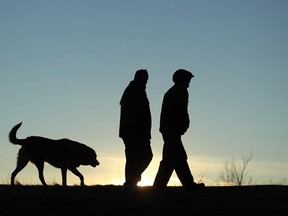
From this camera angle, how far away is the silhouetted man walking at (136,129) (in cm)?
1362

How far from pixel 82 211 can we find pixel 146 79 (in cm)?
391

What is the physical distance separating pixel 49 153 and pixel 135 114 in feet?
18.3

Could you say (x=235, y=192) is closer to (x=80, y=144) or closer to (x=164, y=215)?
(x=164, y=215)

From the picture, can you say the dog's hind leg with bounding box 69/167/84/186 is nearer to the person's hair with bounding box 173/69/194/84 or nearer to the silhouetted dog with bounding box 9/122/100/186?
the silhouetted dog with bounding box 9/122/100/186

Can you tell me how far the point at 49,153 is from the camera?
60.6ft

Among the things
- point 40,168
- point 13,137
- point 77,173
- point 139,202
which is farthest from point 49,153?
point 139,202

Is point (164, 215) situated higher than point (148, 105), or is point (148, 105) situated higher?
point (148, 105)

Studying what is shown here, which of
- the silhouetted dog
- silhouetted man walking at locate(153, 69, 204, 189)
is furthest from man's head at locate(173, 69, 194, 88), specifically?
the silhouetted dog

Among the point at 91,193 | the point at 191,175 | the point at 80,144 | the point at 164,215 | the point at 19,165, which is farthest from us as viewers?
the point at 80,144

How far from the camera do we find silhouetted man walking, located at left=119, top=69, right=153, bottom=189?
1362 centimetres

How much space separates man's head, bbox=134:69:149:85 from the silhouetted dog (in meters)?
5.39

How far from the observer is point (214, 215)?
10.7 meters

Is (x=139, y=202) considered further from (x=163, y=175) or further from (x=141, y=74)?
(x=141, y=74)

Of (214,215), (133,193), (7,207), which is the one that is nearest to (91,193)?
(133,193)
